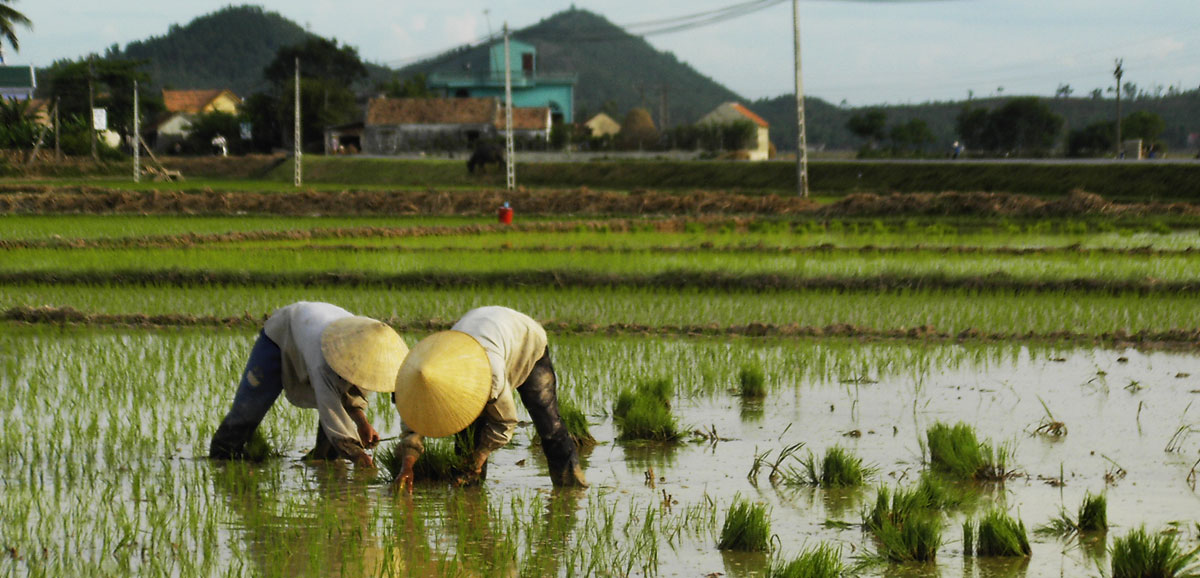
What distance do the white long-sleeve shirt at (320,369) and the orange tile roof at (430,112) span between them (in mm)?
36962

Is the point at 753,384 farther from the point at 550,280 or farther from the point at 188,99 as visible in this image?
the point at 188,99

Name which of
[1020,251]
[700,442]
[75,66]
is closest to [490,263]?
[1020,251]

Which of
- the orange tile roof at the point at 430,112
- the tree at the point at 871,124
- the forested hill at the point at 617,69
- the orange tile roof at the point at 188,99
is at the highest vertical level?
the forested hill at the point at 617,69

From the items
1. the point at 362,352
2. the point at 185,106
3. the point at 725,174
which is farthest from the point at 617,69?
the point at 362,352

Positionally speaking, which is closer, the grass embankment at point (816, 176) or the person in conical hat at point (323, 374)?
the person in conical hat at point (323, 374)

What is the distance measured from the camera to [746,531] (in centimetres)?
384

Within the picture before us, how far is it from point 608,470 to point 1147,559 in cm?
218

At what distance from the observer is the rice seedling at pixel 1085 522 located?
4023 millimetres

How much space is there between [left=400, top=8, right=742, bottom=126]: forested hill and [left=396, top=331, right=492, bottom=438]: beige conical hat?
92.8 meters

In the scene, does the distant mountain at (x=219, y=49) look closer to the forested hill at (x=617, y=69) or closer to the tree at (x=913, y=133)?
the forested hill at (x=617, y=69)

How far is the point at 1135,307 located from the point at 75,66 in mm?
37225

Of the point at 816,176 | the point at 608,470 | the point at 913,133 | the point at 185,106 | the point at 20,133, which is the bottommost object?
the point at 608,470

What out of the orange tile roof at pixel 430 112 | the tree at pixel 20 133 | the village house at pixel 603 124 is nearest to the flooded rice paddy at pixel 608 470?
the tree at pixel 20 133

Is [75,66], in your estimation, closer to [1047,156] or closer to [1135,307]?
[1047,156]
